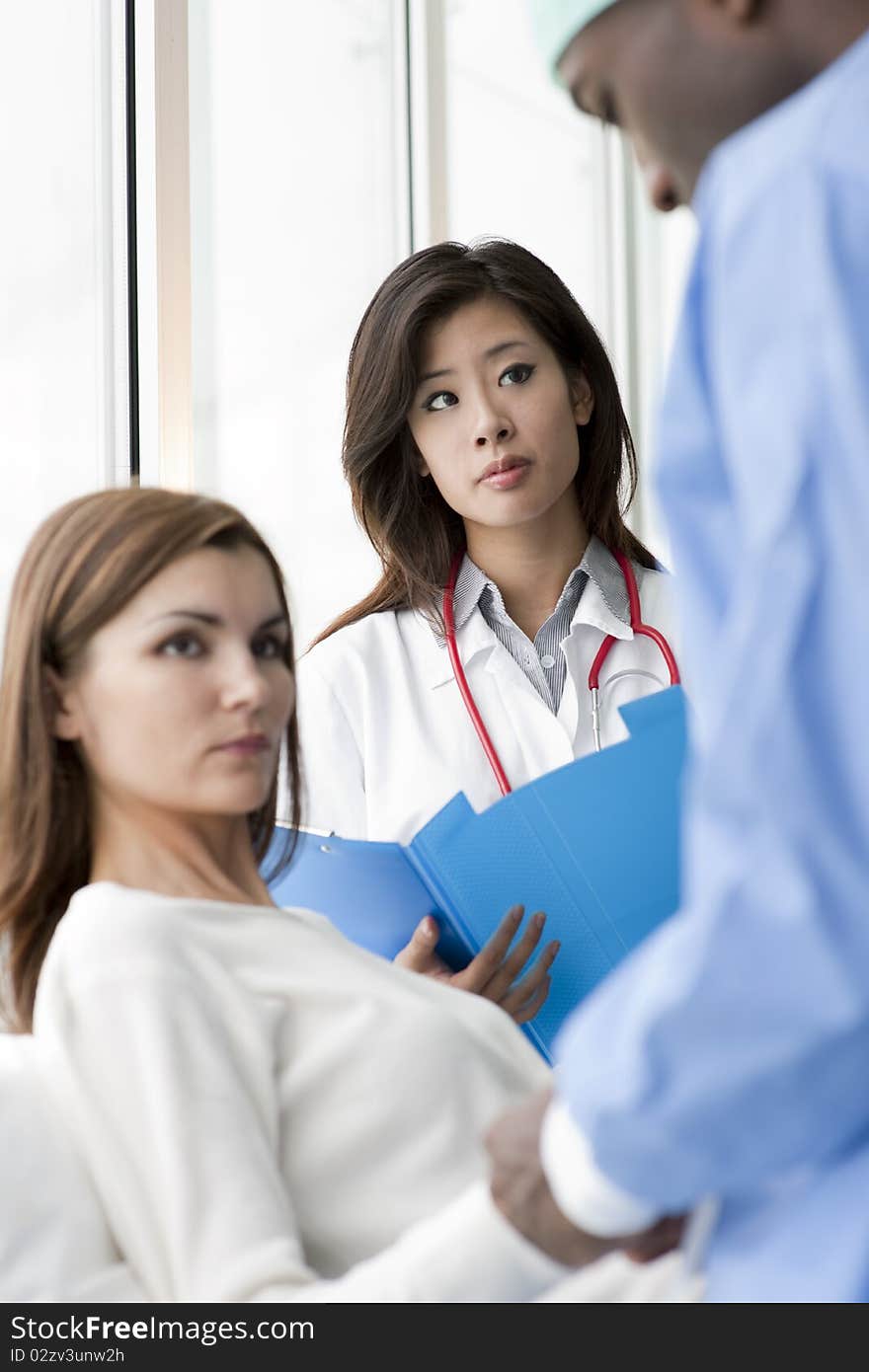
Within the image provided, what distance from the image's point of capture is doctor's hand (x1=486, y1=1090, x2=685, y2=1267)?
2.27 ft

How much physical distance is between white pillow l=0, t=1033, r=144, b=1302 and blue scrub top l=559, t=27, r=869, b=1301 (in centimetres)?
45

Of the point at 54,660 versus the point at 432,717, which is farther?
the point at 432,717

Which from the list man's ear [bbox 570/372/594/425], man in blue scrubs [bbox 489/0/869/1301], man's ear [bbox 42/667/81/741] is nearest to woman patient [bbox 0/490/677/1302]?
man's ear [bbox 42/667/81/741]

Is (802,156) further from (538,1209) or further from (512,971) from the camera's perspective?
(512,971)

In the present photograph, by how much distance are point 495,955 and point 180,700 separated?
14.8 inches

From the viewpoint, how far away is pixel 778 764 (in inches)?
22.2

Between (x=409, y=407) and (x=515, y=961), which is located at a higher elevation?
(x=409, y=407)

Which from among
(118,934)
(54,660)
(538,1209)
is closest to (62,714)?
(54,660)

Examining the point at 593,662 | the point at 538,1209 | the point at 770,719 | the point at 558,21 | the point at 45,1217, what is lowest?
the point at 45,1217

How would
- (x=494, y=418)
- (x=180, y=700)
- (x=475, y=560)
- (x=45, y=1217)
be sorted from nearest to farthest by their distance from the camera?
1. (x=45, y=1217)
2. (x=180, y=700)
3. (x=494, y=418)
4. (x=475, y=560)

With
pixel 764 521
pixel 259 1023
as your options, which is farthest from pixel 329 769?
pixel 764 521

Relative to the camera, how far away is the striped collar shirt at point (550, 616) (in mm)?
1919
